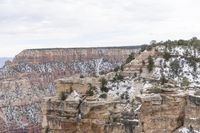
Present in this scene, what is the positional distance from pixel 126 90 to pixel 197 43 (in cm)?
1002

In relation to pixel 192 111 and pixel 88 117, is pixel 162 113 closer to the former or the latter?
pixel 192 111

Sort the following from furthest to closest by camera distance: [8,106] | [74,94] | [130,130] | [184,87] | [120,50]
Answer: [120,50]
[8,106]
[74,94]
[184,87]
[130,130]

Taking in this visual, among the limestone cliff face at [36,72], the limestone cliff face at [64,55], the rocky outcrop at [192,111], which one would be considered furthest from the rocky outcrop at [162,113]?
the limestone cliff face at [64,55]

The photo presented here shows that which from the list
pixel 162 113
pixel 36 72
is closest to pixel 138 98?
pixel 162 113

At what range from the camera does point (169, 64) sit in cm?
5056

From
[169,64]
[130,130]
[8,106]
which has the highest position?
[169,64]

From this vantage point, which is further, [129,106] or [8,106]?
[8,106]

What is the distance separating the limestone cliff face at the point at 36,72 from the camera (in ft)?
375

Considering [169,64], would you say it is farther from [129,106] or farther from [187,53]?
[129,106]

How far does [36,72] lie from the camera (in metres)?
129

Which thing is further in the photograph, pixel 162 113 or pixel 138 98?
pixel 138 98

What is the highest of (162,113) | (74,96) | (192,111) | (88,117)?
(74,96)

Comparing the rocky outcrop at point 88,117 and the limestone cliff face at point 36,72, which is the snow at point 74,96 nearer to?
the rocky outcrop at point 88,117

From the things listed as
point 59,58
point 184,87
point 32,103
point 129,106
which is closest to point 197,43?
point 184,87
